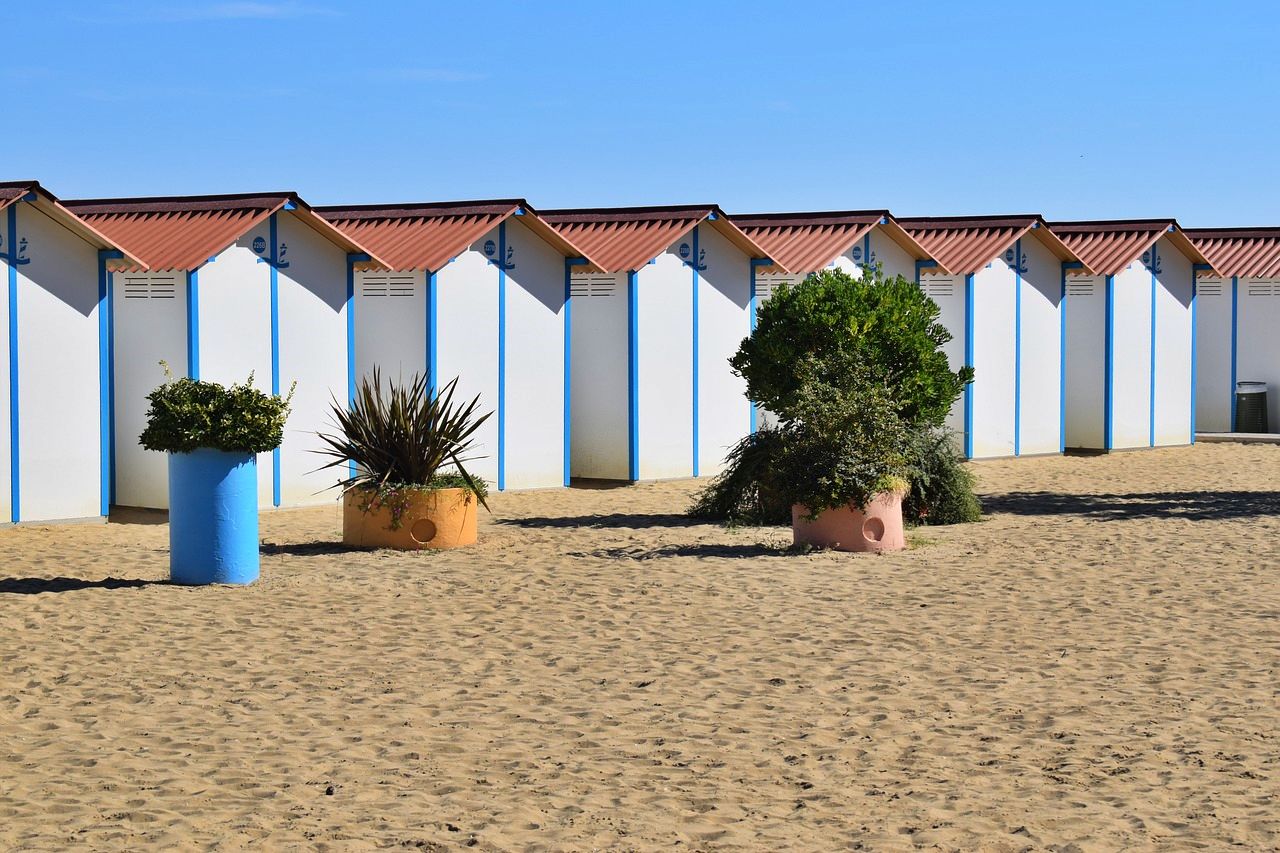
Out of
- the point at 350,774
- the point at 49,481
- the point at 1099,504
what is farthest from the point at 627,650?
the point at 1099,504

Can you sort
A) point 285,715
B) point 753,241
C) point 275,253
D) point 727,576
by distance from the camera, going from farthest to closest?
point 753,241 < point 275,253 < point 727,576 < point 285,715

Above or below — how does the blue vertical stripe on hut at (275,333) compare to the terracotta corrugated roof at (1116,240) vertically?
below

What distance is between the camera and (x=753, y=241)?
20516 millimetres

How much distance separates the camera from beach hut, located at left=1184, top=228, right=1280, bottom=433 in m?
27.4

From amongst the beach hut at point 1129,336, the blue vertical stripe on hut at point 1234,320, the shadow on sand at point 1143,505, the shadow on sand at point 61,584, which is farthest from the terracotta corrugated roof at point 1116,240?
the shadow on sand at point 61,584

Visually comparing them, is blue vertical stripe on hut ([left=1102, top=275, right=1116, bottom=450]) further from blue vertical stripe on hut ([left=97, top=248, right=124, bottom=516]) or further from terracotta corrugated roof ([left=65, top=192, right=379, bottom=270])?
blue vertical stripe on hut ([left=97, top=248, right=124, bottom=516])

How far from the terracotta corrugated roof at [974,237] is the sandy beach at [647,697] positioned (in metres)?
9.36

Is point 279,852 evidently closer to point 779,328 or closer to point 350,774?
point 350,774

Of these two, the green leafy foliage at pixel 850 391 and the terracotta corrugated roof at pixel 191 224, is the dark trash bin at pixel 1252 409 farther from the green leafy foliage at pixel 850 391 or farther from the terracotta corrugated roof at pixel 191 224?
the terracotta corrugated roof at pixel 191 224

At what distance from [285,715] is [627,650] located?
213 centimetres

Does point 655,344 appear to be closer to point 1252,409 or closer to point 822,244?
point 822,244

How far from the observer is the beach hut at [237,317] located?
15.0 metres

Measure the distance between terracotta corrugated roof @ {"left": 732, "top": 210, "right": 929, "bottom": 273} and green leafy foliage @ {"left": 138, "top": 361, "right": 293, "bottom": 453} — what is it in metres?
10.2

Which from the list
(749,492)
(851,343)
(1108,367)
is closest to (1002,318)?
(1108,367)
